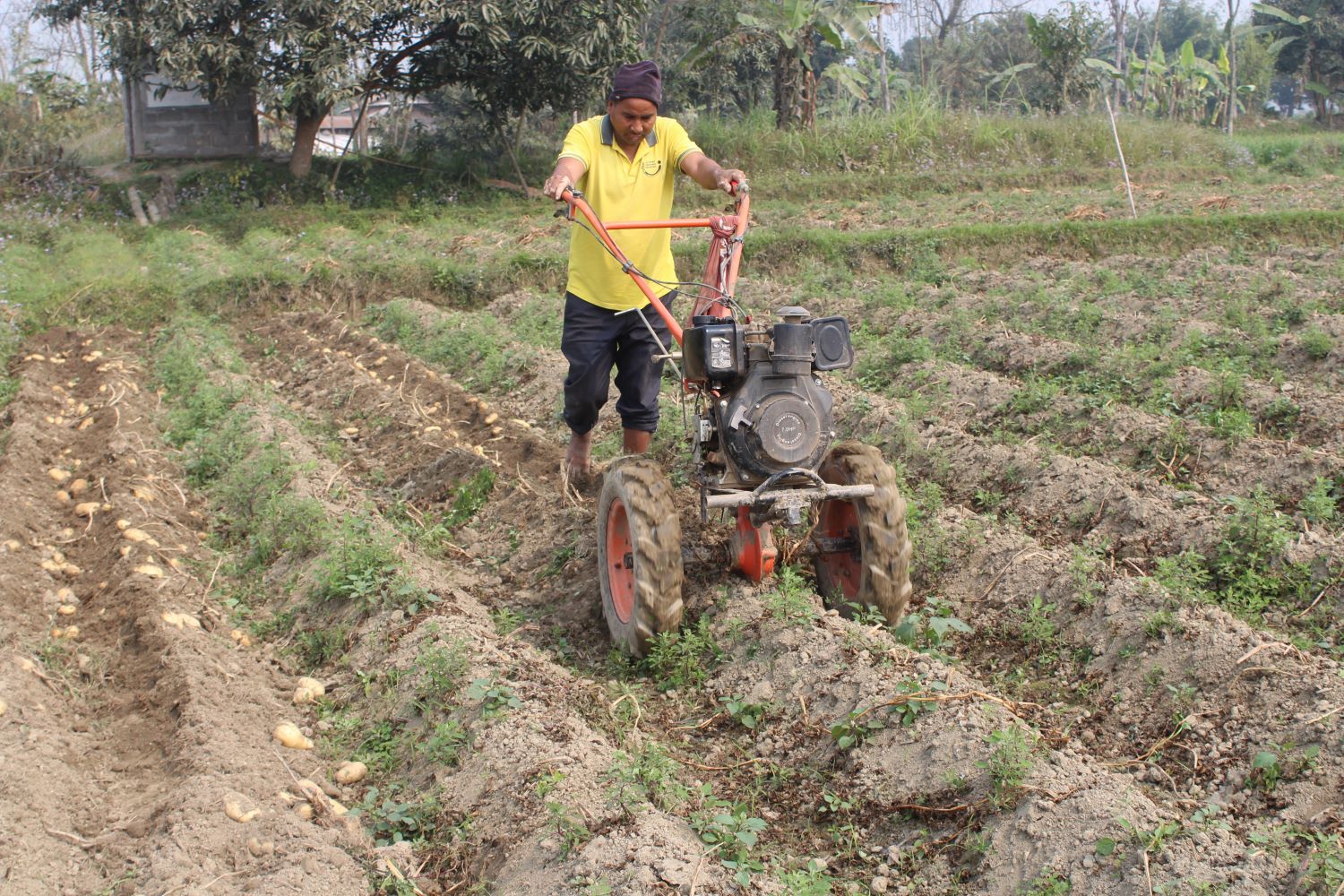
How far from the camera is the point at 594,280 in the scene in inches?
200

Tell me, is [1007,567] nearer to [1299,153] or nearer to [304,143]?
[304,143]

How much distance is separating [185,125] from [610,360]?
618 inches

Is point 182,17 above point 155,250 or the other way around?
above

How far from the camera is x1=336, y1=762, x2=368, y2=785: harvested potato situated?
12.3 feet

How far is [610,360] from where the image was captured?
5.32 meters

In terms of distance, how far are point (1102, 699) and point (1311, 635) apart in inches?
40.5

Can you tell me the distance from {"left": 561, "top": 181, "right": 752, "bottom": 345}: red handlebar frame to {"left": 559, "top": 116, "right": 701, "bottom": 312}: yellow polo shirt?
319 millimetres

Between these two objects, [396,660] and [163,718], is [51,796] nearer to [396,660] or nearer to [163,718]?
[163,718]

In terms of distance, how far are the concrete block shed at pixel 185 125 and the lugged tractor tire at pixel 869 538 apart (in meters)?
16.3

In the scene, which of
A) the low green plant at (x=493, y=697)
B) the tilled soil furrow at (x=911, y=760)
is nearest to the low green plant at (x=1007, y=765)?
the tilled soil furrow at (x=911, y=760)

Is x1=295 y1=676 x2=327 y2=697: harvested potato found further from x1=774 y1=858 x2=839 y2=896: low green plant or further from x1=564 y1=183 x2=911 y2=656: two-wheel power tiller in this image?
x1=774 y1=858 x2=839 y2=896: low green plant

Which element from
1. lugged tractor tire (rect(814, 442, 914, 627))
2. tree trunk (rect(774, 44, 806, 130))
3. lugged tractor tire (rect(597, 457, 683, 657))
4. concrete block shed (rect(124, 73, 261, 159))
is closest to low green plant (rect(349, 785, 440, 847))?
lugged tractor tire (rect(597, 457, 683, 657))

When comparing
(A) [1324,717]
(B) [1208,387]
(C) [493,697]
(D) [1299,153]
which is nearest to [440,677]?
(C) [493,697]

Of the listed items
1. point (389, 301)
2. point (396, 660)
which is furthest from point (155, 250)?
point (396, 660)
